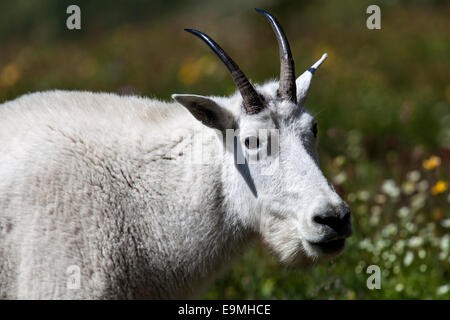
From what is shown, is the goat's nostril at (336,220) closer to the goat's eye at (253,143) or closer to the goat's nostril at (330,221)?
the goat's nostril at (330,221)

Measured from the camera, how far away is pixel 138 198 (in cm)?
374

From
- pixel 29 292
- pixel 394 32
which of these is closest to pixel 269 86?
pixel 29 292

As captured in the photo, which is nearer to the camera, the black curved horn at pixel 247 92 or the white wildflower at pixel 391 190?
the black curved horn at pixel 247 92

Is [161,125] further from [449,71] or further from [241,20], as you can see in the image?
[241,20]

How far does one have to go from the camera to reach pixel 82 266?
11.3 ft

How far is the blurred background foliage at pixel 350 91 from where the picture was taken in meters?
5.38

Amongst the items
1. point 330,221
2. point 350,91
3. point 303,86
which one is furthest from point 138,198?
point 350,91

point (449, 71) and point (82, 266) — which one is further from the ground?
point (449, 71)

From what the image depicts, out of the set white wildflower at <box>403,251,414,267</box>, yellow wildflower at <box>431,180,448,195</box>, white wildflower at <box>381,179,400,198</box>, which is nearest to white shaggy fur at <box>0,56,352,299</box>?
white wildflower at <box>403,251,414,267</box>

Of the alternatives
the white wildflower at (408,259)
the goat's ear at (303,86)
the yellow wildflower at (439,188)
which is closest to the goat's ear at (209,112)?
the goat's ear at (303,86)

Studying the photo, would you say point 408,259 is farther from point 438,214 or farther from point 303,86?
point 303,86

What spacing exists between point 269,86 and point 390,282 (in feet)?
7.27

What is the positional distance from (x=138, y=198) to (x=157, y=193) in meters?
0.12

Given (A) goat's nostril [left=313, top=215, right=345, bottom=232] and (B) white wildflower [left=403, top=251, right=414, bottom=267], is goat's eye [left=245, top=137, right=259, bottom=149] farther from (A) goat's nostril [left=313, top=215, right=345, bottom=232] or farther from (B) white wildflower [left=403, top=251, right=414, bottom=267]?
(B) white wildflower [left=403, top=251, right=414, bottom=267]
